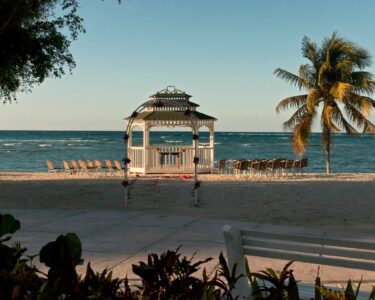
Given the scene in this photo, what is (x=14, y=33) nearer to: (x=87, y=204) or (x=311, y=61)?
(x=87, y=204)

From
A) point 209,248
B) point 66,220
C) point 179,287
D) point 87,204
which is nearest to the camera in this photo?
point 179,287

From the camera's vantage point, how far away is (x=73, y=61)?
615 inches

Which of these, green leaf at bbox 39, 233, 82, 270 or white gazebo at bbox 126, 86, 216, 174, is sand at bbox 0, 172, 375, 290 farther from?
green leaf at bbox 39, 233, 82, 270

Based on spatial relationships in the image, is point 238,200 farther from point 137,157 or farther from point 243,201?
point 137,157

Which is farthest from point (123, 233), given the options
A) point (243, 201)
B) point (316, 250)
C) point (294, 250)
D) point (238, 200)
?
point (238, 200)

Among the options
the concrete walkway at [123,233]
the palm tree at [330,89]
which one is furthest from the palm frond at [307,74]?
the concrete walkway at [123,233]

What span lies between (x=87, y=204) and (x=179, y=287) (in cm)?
1012

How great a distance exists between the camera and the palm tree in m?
23.3

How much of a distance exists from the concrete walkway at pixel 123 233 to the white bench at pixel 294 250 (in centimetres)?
206

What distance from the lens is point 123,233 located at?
24.2 feet

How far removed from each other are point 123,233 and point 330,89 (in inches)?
723

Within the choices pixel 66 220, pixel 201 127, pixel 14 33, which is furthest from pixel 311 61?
pixel 66 220

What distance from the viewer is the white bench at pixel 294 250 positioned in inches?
111

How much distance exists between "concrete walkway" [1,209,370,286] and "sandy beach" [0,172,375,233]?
1532 millimetres
